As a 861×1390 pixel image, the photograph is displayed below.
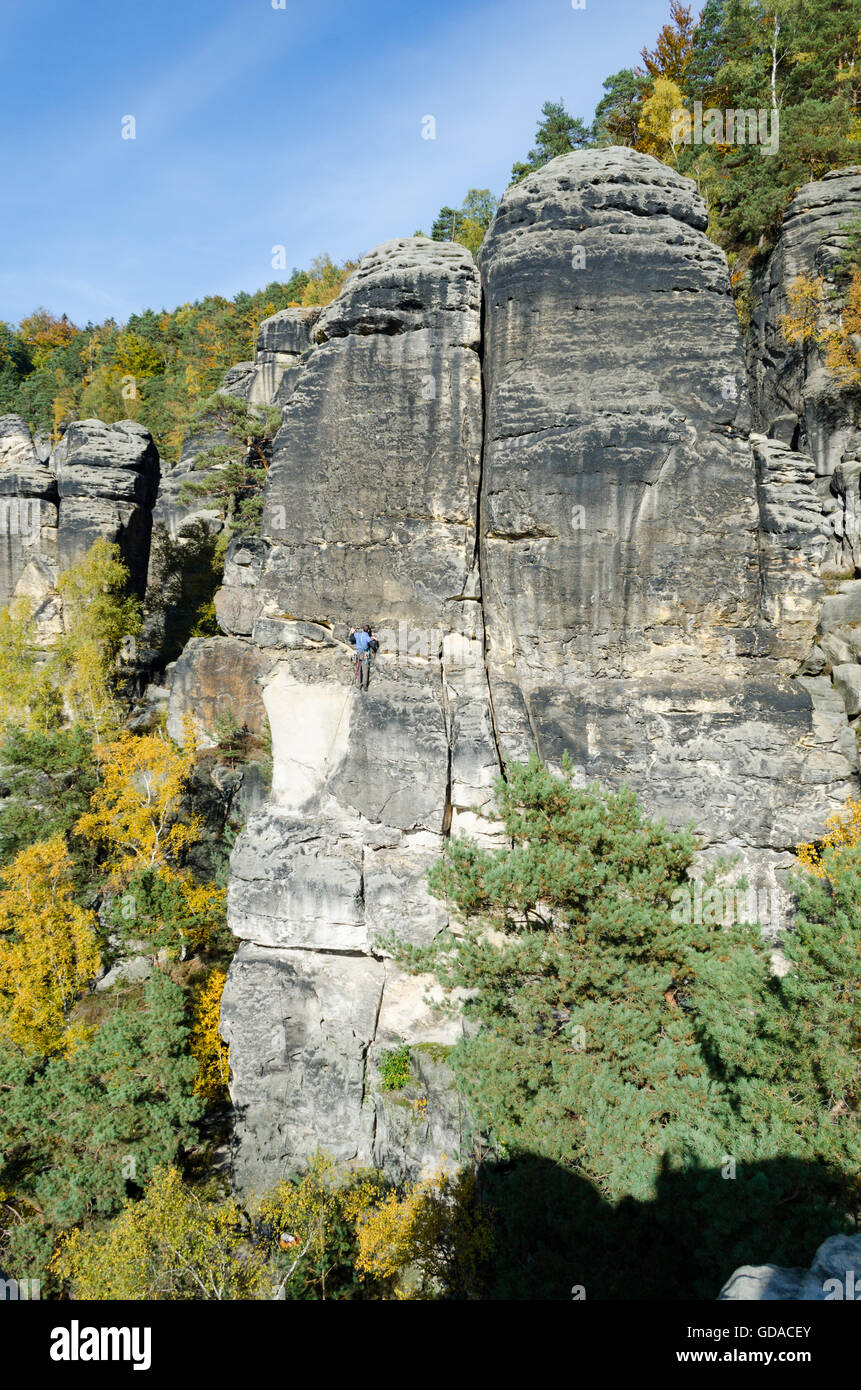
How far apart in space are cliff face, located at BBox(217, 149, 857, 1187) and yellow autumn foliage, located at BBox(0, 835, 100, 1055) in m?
5.60

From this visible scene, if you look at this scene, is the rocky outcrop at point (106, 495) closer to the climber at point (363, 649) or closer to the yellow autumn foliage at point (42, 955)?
the yellow autumn foliage at point (42, 955)

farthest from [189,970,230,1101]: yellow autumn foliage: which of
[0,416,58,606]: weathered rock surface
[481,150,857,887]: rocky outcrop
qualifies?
[0,416,58,606]: weathered rock surface

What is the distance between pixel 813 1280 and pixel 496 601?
1023 centimetres

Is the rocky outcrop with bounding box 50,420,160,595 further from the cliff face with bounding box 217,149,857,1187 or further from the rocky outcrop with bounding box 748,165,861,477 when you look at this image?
the rocky outcrop with bounding box 748,165,861,477

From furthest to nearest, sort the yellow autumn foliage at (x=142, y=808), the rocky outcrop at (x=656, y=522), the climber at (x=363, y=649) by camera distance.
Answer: the yellow autumn foliage at (x=142, y=808)
the climber at (x=363, y=649)
the rocky outcrop at (x=656, y=522)

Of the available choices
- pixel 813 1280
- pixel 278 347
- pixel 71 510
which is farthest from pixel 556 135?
pixel 813 1280

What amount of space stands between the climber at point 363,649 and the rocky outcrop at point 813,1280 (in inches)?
397

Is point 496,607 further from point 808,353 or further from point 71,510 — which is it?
point 71,510

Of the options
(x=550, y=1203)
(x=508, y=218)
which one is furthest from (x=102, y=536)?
(x=550, y=1203)

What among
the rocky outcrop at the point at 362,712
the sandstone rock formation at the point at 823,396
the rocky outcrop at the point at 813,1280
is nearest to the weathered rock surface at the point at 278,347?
the rocky outcrop at the point at 362,712

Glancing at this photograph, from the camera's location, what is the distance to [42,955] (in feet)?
53.5

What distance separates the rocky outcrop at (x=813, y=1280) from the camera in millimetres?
4770

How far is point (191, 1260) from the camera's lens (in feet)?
37.1
